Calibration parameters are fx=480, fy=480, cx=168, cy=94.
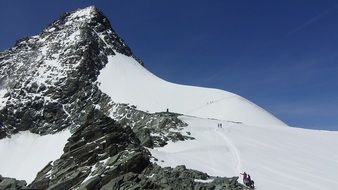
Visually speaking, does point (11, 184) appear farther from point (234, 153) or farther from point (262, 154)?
point (262, 154)

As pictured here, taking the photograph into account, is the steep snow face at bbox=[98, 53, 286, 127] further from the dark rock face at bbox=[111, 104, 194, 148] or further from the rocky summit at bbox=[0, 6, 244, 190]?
the dark rock face at bbox=[111, 104, 194, 148]

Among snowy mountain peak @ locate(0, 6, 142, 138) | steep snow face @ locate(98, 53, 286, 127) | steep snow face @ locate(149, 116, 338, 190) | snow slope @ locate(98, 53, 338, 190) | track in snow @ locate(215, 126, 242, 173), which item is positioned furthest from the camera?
snowy mountain peak @ locate(0, 6, 142, 138)

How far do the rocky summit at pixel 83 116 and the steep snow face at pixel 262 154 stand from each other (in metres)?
3.45

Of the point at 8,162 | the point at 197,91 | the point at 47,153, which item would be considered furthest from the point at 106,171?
the point at 197,91

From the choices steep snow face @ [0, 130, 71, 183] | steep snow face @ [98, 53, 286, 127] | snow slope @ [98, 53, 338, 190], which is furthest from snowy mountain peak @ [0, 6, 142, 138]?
snow slope @ [98, 53, 338, 190]

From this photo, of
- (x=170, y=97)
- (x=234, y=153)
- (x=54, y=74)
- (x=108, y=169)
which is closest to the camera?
(x=108, y=169)

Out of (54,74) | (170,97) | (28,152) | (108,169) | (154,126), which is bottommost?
(108,169)

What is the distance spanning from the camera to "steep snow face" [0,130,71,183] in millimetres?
104656

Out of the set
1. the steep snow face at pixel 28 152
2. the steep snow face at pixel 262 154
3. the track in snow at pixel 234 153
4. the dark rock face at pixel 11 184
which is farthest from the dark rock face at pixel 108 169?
the steep snow face at pixel 28 152

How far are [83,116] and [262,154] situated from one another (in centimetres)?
6801

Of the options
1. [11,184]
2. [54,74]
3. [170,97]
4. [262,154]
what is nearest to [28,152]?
[54,74]

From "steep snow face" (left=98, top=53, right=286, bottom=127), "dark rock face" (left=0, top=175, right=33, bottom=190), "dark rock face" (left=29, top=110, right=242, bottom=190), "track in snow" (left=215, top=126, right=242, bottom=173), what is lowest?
"dark rock face" (left=0, top=175, right=33, bottom=190)

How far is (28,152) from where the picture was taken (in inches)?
4562

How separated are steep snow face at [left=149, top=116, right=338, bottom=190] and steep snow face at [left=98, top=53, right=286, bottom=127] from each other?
33305 millimetres
